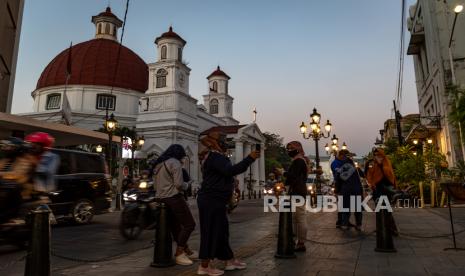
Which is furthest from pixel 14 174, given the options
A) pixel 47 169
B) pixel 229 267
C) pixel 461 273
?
pixel 461 273

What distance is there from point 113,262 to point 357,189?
5.57 metres

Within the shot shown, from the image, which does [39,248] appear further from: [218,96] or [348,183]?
[218,96]

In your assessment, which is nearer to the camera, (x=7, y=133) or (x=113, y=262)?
(x=113, y=262)

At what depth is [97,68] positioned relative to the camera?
53375mm

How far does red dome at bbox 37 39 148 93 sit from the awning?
3818 centimetres

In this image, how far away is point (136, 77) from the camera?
2216 inches

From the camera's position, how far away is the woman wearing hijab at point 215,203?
435 centimetres

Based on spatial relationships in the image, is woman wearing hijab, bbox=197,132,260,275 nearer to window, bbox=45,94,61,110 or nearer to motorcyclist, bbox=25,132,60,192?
motorcyclist, bbox=25,132,60,192

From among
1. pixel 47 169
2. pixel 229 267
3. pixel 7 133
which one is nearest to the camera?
pixel 229 267

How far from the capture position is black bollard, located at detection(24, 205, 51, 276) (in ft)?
10.7

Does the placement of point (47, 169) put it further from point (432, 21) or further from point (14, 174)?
point (432, 21)

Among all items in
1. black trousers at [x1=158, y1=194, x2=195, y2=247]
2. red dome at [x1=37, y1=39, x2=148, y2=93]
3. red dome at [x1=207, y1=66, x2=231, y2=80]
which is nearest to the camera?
black trousers at [x1=158, y1=194, x2=195, y2=247]

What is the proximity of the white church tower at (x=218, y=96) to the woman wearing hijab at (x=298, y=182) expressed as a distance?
61.7 meters

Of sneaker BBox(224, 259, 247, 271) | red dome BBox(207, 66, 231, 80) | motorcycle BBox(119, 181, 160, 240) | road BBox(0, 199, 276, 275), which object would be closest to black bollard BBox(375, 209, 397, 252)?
sneaker BBox(224, 259, 247, 271)
